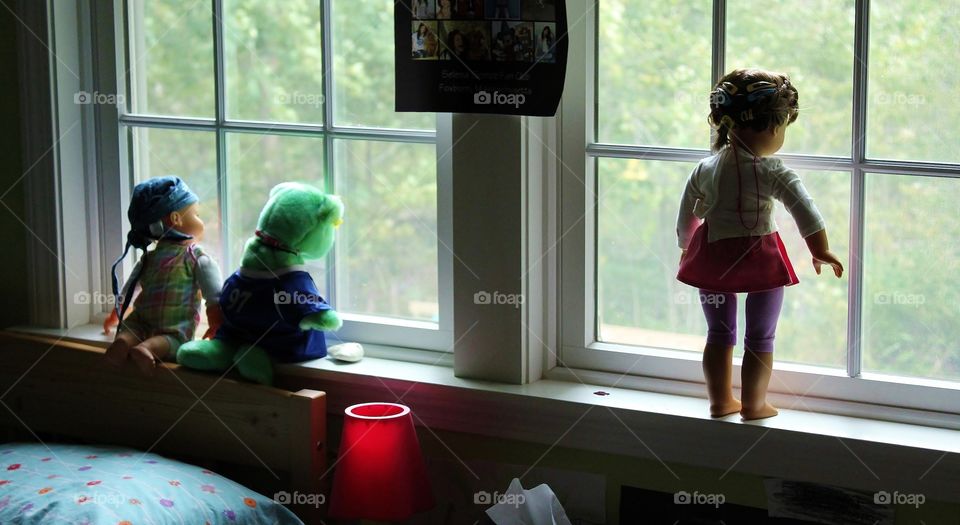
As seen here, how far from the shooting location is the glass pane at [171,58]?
2.16 metres

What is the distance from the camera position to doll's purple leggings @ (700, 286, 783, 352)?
168 cm

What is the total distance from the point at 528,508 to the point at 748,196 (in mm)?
584

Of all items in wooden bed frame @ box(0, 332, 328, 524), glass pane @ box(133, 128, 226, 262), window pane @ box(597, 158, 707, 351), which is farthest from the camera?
glass pane @ box(133, 128, 226, 262)

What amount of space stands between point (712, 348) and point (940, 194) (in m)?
0.40

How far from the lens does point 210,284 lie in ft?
6.86

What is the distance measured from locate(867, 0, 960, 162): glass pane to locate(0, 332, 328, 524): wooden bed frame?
103 cm

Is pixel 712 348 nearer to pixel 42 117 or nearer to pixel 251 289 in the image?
pixel 251 289

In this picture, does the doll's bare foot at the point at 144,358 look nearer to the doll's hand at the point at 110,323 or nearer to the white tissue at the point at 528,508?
the doll's hand at the point at 110,323

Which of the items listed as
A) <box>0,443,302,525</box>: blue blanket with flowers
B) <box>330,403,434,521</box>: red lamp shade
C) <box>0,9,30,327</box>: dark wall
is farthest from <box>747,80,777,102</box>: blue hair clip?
<box>0,9,30,327</box>: dark wall

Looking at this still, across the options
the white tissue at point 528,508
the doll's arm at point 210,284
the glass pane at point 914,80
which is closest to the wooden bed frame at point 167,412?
the doll's arm at point 210,284

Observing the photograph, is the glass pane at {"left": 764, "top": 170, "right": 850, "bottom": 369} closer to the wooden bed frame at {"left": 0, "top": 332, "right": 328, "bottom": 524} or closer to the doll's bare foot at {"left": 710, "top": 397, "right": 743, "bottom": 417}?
the doll's bare foot at {"left": 710, "top": 397, "right": 743, "bottom": 417}

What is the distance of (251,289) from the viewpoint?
2004mm

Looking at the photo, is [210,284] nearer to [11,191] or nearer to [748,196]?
[11,191]

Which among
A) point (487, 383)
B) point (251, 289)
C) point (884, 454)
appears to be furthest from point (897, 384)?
point (251, 289)
